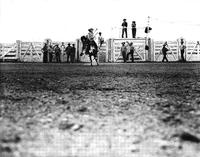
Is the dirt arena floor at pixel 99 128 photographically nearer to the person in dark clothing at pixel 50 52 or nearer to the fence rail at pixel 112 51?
the fence rail at pixel 112 51

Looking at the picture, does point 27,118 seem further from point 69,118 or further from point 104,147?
point 104,147

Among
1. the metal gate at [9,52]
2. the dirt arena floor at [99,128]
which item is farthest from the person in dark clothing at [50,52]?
the dirt arena floor at [99,128]

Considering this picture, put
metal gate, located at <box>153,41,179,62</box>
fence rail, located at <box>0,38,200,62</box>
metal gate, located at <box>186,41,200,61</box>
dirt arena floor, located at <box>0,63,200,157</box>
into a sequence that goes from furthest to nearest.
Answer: metal gate, located at <box>186,41,200,61</box>
metal gate, located at <box>153,41,179,62</box>
fence rail, located at <box>0,38,200,62</box>
dirt arena floor, located at <box>0,63,200,157</box>

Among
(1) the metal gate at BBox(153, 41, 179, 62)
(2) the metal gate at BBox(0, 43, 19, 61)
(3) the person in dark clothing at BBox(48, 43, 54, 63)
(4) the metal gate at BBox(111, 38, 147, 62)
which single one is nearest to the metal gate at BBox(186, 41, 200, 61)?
(1) the metal gate at BBox(153, 41, 179, 62)

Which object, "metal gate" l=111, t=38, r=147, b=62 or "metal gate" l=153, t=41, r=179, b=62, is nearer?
"metal gate" l=111, t=38, r=147, b=62

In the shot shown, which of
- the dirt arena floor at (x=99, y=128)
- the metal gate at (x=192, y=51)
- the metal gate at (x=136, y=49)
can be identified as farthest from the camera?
the metal gate at (x=192, y=51)

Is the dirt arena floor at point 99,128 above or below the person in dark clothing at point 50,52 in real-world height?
below

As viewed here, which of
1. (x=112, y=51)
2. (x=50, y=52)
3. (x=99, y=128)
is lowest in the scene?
(x=99, y=128)

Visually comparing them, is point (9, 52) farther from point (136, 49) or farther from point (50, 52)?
point (136, 49)

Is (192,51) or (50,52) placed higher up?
(192,51)

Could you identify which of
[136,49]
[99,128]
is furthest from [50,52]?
[99,128]

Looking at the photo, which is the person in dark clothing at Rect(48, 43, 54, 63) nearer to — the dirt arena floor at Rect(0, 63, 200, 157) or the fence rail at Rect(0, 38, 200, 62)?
the fence rail at Rect(0, 38, 200, 62)

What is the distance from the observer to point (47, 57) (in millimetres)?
28891

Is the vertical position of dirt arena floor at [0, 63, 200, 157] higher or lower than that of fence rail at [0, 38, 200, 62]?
lower
